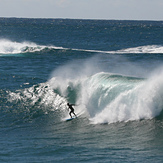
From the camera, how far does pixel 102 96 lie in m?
23.1

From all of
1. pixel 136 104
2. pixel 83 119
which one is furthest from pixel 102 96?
pixel 136 104

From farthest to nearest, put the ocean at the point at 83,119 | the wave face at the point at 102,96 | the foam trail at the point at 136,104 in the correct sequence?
1. the wave face at the point at 102,96
2. the foam trail at the point at 136,104
3. the ocean at the point at 83,119

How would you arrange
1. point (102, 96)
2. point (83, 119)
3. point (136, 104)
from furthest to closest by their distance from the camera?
point (102, 96) → point (83, 119) → point (136, 104)

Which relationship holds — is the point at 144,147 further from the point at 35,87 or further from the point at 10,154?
the point at 35,87

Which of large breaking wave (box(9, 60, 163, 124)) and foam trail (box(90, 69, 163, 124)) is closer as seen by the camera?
foam trail (box(90, 69, 163, 124))

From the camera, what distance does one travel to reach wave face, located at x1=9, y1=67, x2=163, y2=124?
20509 mm

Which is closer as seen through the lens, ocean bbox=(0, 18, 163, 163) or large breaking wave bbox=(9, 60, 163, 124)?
ocean bbox=(0, 18, 163, 163)

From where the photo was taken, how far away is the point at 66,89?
90.1 feet

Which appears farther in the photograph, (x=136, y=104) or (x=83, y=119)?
(x=83, y=119)

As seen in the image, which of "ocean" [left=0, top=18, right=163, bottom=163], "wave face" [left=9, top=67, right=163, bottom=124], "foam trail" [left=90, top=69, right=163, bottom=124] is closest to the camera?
"ocean" [left=0, top=18, right=163, bottom=163]

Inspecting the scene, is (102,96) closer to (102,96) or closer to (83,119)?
(102,96)

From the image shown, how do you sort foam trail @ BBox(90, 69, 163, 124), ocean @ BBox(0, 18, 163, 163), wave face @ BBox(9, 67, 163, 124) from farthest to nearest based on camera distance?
1. wave face @ BBox(9, 67, 163, 124)
2. foam trail @ BBox(90, 69, 163, 124)
3. ocean @ BBox(0, 18, 163, 163)

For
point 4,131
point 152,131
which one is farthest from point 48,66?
point 152,131

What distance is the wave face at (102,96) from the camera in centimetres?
2051
